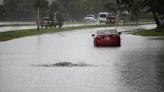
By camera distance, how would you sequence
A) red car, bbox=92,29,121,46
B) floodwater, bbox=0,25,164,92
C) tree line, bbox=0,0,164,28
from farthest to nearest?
tree line, bbox=0,0,164,28 → red car, bbox=92,29,121,46 → floodwater, bbox=0,25,164,92

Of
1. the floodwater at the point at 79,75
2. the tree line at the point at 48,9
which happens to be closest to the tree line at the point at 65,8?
the tree line at the point at 48,9

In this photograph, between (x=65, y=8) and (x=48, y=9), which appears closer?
(x=48, y=9)

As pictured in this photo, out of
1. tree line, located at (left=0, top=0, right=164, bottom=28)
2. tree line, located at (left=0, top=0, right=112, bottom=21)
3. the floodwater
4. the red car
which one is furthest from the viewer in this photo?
tree line, located at (left=0, top=0, right=112, bottom=21)

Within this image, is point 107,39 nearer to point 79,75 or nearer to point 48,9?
point 79,75

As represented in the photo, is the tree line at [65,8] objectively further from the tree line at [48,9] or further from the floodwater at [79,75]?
the floodwater at [79,75]

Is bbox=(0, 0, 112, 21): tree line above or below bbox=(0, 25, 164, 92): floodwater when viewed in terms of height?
above

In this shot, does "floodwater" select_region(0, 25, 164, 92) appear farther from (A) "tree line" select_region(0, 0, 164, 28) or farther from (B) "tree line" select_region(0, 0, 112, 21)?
(B) "tree line" select_region(0, 0, 112, 21)

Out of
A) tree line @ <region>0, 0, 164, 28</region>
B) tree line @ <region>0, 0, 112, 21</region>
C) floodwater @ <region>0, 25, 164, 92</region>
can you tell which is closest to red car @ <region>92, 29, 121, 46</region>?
floodwater @ <region>0, 25, 164, 92</region>

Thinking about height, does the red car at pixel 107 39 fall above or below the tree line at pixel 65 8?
below

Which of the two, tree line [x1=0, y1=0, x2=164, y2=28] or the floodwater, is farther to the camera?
tree line [x1=0, y1=0, x2=164, y2=28]

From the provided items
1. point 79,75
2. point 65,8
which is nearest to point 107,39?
point 79,75

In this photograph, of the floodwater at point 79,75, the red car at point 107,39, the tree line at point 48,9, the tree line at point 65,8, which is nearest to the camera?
the floodwater at point 79,75

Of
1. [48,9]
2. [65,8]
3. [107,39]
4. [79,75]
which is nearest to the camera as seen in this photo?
[79,75]

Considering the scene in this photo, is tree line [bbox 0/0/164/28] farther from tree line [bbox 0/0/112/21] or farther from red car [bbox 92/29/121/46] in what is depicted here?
red car [bbox 92/29/121/46]
